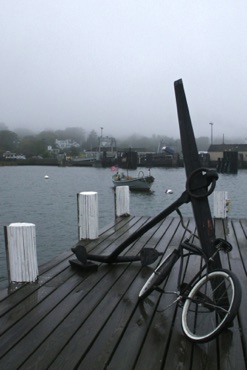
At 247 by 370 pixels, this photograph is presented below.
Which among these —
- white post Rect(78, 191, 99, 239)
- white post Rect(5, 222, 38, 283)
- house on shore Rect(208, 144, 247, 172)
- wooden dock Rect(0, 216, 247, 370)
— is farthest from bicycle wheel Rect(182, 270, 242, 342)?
house on shore Rect(208, 144, 247, 172)

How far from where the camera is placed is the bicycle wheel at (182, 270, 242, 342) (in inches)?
121

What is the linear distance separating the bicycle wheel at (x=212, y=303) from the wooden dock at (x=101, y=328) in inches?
4.8

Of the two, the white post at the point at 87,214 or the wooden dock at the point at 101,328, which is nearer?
the wooden dock at the point at 101,328

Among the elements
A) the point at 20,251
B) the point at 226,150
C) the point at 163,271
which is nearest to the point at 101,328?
the point at 163,271

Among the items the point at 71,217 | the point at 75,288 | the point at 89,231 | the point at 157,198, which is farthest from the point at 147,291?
the point at 157,198

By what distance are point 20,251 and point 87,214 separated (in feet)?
8.15

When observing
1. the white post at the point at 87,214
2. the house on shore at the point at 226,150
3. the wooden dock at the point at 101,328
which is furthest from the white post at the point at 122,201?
the house on shore at the point at 226,150

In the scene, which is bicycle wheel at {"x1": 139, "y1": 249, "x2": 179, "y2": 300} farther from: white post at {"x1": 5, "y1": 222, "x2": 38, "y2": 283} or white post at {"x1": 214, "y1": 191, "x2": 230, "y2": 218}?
white post at {"x1": 214, "y1": 191, "x2": 230, "y2": 218}

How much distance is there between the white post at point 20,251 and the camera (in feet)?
15.9

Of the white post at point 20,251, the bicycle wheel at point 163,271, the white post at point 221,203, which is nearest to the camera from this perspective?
the bicycle wheel at point 163,271

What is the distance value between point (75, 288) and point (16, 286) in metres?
0.73

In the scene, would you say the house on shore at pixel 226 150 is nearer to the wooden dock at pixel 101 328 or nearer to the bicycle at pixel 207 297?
the wooden dock at pixel 101 328

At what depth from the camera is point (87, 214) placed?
7.27 metres

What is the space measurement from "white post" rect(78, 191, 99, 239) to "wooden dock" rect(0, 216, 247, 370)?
1810 mm
